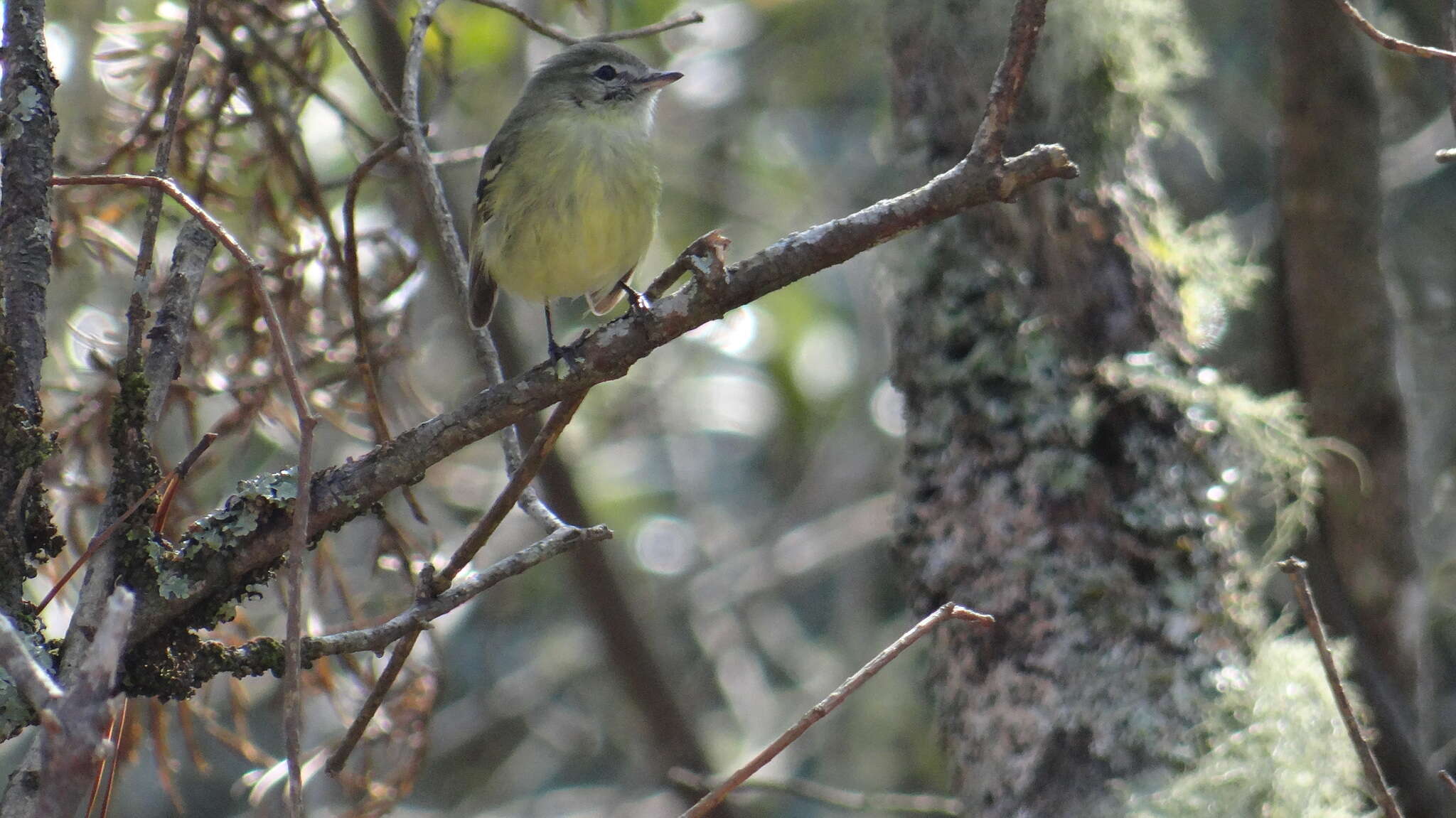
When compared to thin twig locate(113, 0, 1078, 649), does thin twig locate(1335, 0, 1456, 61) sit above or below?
below

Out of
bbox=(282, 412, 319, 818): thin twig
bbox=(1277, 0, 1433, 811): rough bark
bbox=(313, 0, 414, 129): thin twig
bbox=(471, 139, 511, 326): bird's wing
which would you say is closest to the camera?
bbox=(282, 412, 319, 818): thin twig

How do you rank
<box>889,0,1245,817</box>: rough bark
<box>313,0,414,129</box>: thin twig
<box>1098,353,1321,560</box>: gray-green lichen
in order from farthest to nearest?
1. <box>1098,353,1321,560</box>: gray-green lichen
2. <box>889,0,1245,817</box>: rough bark
3. <box>313,0,414,129</box>: thin twig

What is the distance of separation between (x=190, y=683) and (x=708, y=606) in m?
3.89

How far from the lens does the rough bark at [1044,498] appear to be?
251cm

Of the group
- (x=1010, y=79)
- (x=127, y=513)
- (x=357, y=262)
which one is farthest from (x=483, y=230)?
(x=1010, y=79)

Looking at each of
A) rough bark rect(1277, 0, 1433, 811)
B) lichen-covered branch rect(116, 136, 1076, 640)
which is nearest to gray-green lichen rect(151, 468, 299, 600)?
lichen-covered branch rect(116, 136, 1076, 640)

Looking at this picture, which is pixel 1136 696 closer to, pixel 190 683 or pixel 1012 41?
pixel 1012 41

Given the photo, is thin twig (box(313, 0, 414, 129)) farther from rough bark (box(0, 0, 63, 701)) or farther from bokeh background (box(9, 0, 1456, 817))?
bokeh background (box(9, 0, 1456, 817))

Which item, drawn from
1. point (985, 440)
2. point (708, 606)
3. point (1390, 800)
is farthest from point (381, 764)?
point (1390, 800)

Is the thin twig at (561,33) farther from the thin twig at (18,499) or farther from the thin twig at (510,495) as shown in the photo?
the thin twig at (18,499)

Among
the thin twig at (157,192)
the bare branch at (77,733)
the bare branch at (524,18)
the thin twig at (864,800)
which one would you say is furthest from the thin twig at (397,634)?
the thin twig at (864,800)

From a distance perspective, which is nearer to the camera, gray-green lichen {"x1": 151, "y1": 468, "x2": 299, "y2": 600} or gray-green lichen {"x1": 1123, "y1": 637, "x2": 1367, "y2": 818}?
gray-green lichen {"x1": 151, "y1": 468, "x2": 299, "y2": 600}

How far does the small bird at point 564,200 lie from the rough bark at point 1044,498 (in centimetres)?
81

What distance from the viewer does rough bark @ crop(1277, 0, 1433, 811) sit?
3295 mm
